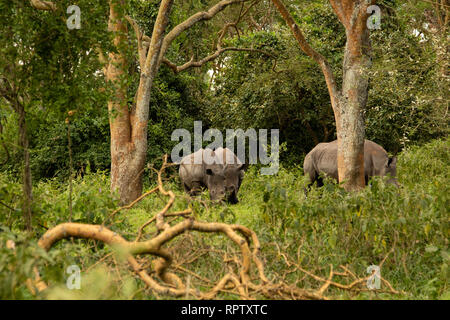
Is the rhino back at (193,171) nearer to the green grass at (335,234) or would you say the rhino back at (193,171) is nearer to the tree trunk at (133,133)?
the tree trunk at (133,133)

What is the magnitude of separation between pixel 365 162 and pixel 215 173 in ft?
12.4

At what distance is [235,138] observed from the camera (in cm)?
1948

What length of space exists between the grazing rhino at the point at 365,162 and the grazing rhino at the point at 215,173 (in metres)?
1.95

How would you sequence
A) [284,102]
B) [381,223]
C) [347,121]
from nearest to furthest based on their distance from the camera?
[381,223]
[347,121]
[284,102]

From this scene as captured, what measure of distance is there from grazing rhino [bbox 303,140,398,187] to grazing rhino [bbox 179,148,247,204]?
195cm

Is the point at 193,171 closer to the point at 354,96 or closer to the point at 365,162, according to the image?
the point at 365,162

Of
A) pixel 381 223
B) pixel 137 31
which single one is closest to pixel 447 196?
pixel 381 223

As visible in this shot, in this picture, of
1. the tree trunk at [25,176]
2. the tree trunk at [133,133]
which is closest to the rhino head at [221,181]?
the tree trunk at [133,133]

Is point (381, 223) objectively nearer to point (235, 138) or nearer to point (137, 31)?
point (137, 31)

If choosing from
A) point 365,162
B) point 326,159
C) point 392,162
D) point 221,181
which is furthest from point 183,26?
point 392,162

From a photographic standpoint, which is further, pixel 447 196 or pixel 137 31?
pixel 137 31

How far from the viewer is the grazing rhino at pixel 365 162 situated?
11172 mm
